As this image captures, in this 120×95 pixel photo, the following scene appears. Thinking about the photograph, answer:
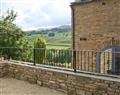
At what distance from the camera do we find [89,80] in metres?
8.06

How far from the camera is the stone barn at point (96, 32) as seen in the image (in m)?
11.0

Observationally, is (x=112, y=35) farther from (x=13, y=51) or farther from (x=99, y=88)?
(x=13, y=51)

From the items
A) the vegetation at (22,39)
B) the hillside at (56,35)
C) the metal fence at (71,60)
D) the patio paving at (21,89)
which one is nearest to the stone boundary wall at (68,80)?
the patio paving at (21,89)

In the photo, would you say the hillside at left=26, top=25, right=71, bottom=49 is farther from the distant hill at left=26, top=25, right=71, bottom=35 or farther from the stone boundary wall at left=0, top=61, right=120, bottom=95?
the stone boundary wall at left=0, top=61, right=120, bottom=95

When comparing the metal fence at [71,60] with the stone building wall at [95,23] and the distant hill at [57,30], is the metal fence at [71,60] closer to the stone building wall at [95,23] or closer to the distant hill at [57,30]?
the stone building wall at [95,23]

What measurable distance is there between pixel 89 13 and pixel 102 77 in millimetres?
4856

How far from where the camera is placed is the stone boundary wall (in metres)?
7.62

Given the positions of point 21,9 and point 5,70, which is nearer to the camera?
point 5,70

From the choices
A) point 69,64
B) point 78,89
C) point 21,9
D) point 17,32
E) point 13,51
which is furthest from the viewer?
point 21,9

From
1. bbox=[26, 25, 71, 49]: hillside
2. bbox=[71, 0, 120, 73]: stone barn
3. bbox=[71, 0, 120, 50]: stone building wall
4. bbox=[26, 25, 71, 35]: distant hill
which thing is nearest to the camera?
bbox=[71, 0, 120, 73]: stone barn

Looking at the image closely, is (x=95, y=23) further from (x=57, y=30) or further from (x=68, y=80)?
(x=57, y=30)

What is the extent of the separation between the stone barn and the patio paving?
1846 mm

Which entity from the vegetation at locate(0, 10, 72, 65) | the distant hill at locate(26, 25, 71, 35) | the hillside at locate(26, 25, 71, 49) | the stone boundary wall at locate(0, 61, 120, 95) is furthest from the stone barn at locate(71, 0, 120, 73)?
the distant hill at locate(26, 25, 71, 35)

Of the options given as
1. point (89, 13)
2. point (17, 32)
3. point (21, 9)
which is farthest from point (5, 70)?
point (21, 9)
